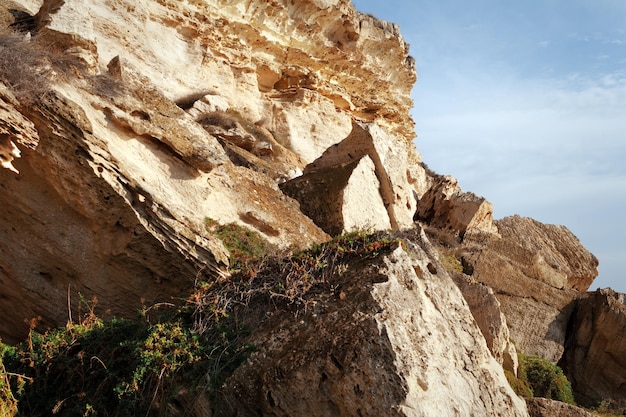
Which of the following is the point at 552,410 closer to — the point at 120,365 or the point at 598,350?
the point at 598,350

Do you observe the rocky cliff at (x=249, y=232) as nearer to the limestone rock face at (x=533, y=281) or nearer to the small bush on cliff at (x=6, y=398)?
the limestone rock face at (x=533, y=281)

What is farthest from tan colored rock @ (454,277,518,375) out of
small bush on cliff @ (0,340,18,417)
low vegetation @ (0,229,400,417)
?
small bush on cliff @ (0,340,18,417)

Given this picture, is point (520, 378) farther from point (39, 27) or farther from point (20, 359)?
point (39, 27)

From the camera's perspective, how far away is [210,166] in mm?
8375

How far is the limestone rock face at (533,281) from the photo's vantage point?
36.6 feet

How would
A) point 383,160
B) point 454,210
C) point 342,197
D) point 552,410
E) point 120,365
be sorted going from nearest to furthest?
point 120,365 < point 552,410 < point 342,197 < point 383,160 < point 454,210

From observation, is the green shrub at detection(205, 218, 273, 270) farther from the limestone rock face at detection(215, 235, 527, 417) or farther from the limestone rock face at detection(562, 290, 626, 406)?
the limestone rock face at detection(562, 290, 626, 406)

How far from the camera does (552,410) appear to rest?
718 cm

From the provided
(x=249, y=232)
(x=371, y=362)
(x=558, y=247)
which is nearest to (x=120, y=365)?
(x=371, y=362)

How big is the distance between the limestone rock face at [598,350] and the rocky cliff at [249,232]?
0.40 feet

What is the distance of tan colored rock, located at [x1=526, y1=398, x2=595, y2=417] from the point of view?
23.4 feet

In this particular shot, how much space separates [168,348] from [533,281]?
8974mm

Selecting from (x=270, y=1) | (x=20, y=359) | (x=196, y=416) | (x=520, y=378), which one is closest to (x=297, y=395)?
(x=196, y=416)

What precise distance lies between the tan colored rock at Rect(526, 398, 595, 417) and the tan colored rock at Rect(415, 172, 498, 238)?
672 cm
